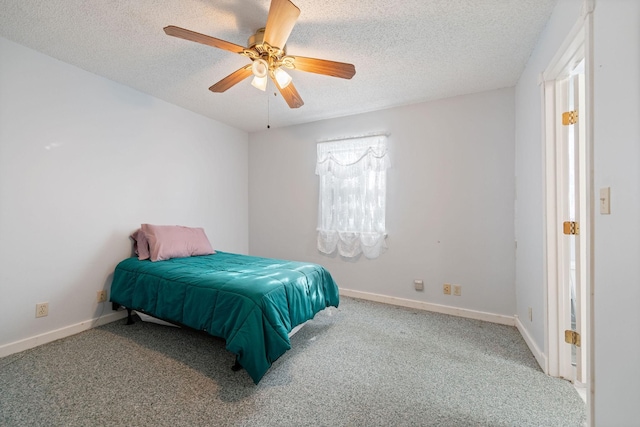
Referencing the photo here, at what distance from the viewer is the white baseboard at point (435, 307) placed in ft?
9.14

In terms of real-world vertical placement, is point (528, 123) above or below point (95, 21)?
below

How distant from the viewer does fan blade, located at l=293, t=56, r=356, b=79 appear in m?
1.82

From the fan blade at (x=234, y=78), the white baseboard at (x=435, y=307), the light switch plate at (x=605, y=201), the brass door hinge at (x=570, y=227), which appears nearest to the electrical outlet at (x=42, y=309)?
the fan blade at (x=234, y=78)

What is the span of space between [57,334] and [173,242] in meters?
1.18

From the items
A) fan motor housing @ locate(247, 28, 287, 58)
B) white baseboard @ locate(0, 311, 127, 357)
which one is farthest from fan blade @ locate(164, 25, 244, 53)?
white baseboard @ locate(0, 311, 127, 357)

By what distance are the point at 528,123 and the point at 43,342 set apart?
179 inches

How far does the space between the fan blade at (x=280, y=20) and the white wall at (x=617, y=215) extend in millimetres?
1425

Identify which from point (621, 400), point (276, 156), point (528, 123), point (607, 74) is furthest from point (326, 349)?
point (276, 156)

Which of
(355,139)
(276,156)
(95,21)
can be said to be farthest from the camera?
(276,156)

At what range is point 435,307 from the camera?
3.10 meters

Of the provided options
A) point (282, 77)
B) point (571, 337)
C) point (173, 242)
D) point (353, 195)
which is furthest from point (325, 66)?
point (571, 337)

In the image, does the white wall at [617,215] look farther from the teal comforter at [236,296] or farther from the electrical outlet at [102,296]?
the electrical outlet at [102,296]

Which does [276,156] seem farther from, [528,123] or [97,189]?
[528,123]

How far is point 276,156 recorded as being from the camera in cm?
420
